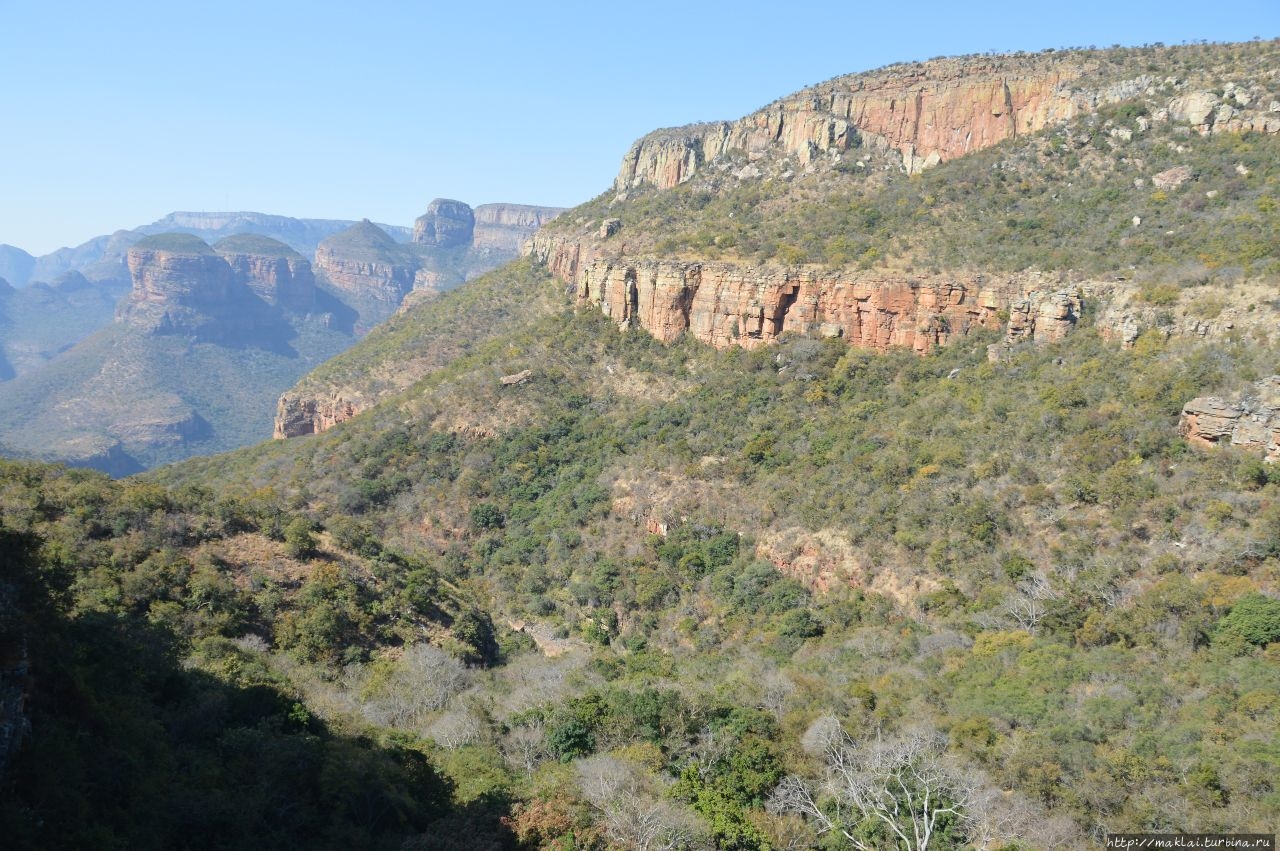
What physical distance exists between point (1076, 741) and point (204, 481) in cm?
5447

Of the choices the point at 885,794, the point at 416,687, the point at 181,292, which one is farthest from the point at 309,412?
the point at 181,292

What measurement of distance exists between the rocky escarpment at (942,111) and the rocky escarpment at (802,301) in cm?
1798

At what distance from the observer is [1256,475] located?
78.2 ft

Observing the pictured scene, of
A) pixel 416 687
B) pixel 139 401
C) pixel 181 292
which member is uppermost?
pixel 181 292

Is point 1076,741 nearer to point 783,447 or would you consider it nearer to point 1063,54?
point 783,447

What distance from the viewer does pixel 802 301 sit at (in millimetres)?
47906

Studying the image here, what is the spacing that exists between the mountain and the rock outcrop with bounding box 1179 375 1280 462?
17cm

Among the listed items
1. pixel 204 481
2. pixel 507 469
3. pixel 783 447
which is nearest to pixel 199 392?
pixel 204 481

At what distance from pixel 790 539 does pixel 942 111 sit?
42.6 metres

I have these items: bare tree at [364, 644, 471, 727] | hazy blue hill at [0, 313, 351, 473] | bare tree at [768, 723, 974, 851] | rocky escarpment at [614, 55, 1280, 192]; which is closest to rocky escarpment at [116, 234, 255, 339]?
hazy blue hill at [0, 313, 351, 473]

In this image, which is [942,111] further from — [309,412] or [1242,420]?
[309,412]

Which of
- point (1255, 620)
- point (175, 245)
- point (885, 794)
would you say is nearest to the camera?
point (885, 794)

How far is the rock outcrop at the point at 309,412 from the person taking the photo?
63.2 m

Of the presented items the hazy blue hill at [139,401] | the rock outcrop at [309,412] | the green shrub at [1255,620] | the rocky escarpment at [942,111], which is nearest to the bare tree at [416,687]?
the green shrub at [1255,620]
